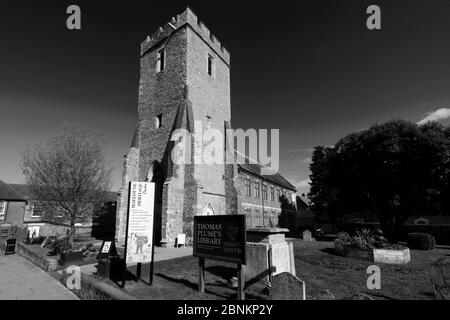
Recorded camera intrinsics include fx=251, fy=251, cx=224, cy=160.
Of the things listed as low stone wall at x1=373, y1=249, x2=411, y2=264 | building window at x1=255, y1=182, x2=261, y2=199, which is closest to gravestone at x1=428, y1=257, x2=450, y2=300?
low stone wall at x1=373, y1=249, x2=411, y2=264

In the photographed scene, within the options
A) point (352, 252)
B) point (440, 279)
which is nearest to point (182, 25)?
point (352, 252)

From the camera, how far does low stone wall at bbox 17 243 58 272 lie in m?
10.6

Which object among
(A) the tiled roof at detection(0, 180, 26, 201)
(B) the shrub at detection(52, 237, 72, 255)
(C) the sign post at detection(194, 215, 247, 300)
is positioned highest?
(A) the tiled roof at detection(0, 180, 26, 201)

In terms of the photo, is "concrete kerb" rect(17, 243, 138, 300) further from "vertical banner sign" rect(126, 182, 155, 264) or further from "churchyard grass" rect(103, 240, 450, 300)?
"vertical banner sign" rect(126, 182, 155, 264)

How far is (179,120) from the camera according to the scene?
1958 centimetres

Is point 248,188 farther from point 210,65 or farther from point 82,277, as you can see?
Result: point 82,277

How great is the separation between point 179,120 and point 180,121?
0.17 m

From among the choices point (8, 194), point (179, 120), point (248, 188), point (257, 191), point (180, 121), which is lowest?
point (8, 194)

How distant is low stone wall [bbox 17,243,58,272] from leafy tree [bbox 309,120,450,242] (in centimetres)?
2372

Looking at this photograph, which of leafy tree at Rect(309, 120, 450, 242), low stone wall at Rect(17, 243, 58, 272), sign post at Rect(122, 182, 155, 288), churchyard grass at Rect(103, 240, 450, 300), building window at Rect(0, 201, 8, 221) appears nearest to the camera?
churchyard grass at Rect(103, 240, 450, 300)

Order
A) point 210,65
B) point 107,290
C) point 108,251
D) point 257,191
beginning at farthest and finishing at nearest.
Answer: point 257,191 < point 210,65 < point 108,251 < point 107,290
